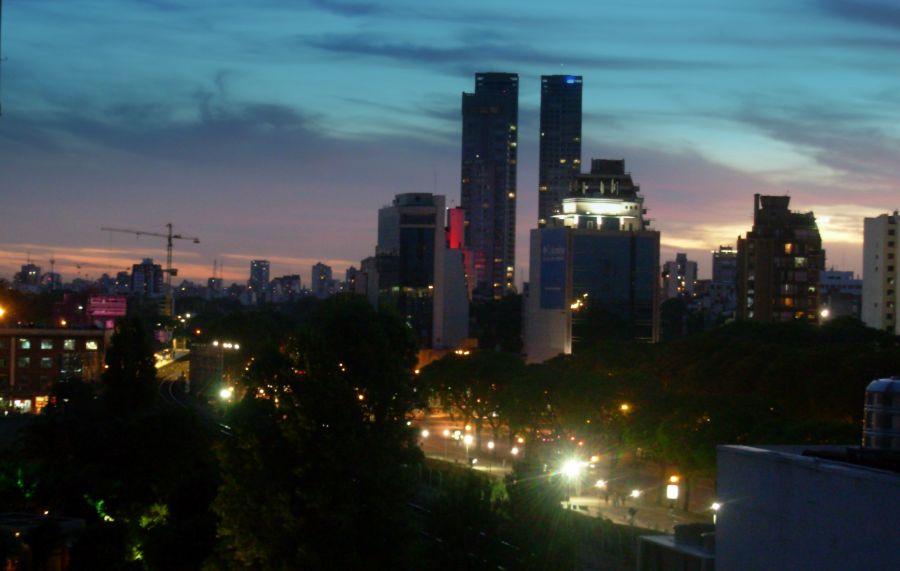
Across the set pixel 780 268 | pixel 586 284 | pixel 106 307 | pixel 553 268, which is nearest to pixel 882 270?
pixel 780 268

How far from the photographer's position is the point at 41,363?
4225 centimetres

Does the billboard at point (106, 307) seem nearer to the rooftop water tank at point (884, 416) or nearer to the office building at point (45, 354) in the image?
the office building at point (45, 354)

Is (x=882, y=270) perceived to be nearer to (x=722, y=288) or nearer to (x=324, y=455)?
(x=324, y=455)

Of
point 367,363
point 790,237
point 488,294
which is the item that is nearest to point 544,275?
point 790,237

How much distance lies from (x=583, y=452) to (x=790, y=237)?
41705mm

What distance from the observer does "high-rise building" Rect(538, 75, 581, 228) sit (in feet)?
454

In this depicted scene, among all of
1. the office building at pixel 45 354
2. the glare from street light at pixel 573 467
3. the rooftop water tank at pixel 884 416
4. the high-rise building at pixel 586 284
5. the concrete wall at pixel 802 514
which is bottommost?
the glare from street light at pixel 573 467

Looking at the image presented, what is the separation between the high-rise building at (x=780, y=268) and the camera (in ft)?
212

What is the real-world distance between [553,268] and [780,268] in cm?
Answer: 1492

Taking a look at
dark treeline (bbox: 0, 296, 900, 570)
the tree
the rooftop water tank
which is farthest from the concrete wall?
the tree

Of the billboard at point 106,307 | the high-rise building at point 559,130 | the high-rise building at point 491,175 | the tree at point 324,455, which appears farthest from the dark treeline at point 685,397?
the high-rise building at point 559,130

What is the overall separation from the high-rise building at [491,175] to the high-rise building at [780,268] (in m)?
59.1

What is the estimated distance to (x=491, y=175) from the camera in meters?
136

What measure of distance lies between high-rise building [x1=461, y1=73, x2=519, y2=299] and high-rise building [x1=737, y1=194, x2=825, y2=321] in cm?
5913
